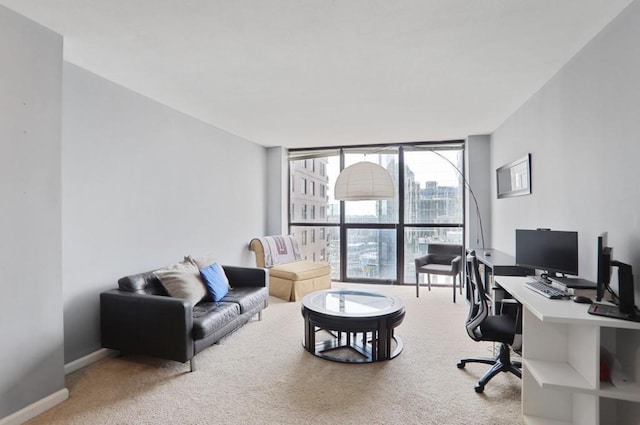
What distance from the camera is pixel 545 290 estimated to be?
7.32 ft

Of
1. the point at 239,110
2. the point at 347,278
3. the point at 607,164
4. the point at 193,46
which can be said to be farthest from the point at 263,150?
the point at 607,164

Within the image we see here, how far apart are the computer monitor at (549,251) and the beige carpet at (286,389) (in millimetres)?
953

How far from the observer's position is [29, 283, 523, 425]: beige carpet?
2.12 m

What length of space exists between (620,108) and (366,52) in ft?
5.52

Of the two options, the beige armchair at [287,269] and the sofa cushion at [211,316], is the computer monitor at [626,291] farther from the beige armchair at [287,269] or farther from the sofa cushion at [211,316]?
the beige armchair at [287,269]

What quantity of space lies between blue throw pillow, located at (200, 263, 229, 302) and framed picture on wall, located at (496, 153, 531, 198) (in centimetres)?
346

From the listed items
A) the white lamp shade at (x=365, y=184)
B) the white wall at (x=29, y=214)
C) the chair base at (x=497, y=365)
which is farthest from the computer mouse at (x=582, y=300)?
the white wall at (x=29, y=214)

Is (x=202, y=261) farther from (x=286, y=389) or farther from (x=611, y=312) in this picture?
(x=611, y=312)

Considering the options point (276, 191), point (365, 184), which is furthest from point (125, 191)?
point (276, 191)

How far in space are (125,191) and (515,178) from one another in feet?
14.3

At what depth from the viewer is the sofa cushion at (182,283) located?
3.06 m

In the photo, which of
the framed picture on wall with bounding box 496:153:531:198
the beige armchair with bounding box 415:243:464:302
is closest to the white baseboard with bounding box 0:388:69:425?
the beige armchair with bounding box 415:243:464:302

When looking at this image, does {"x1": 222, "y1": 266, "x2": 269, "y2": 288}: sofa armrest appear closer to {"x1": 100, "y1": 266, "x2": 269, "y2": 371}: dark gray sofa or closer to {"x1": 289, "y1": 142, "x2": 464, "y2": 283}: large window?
{"x1": 100, "y1": 266, "x2": 269, "y2": 371}: dark gray sofa

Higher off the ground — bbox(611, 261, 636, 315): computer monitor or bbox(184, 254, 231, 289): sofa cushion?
bbox(611, 261, 636, 315): computer monitor
